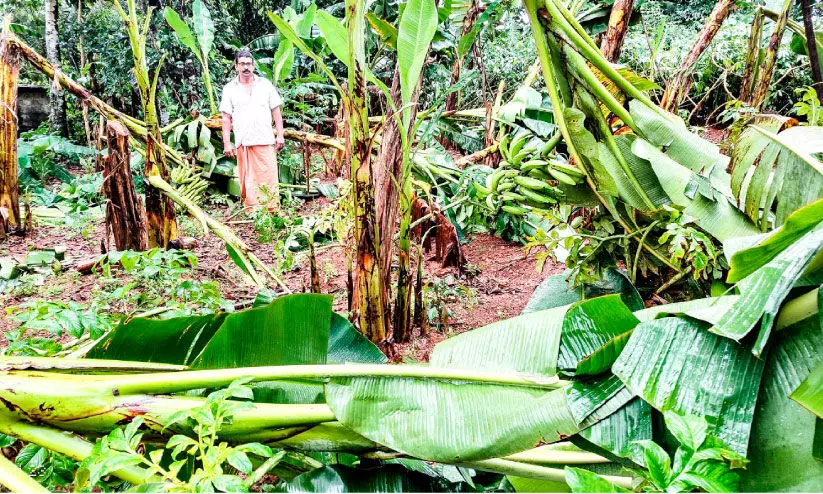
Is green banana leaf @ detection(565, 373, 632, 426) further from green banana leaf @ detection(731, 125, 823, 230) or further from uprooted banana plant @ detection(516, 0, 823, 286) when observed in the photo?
uprooted banana plant @ detection(516, 0, 823, 286)

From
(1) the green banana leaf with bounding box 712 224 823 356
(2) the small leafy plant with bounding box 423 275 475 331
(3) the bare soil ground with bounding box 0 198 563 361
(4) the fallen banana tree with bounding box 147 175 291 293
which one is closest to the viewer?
(1) the green banana leaf with bounding box 712 224 823 356

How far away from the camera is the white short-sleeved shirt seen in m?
4.77

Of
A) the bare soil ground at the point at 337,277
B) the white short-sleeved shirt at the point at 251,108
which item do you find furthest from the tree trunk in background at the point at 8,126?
the white short-sleeved shirt at the point at 251,108

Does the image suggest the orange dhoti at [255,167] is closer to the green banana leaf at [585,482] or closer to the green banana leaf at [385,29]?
the green banana leaf at [385,29]

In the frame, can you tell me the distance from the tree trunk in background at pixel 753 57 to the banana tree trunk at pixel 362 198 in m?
2.62

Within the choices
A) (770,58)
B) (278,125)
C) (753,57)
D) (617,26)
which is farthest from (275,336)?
(278,125)

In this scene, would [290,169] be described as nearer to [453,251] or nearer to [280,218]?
[280,218]

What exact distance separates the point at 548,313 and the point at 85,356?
95cm

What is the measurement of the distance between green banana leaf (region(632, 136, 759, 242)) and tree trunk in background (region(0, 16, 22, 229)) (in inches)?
171

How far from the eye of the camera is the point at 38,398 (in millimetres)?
857

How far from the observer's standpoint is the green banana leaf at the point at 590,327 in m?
0.95

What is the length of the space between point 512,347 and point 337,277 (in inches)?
96.7

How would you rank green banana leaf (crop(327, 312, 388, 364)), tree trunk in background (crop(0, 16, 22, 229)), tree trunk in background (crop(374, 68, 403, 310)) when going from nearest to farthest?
green banana leaf (crop(327, 312, 388, 364)) < tree trunk in background (crop(374, 68, 403, 310)) < tree trunk in background (crop(0, 16, 22, 229))

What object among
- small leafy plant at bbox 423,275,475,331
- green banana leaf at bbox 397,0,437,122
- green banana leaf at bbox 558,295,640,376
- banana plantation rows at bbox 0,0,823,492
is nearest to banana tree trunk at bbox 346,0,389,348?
banana plantation rows at bbox 0,0,823,492
